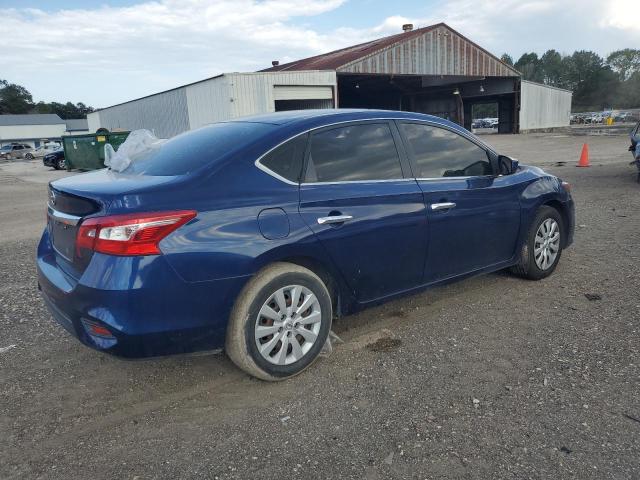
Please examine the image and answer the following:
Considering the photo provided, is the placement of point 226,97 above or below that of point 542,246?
above

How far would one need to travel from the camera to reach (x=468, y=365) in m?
3.40

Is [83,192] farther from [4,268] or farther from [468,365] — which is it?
[4,268]

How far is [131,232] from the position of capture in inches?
105

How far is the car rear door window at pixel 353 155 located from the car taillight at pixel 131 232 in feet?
3.20

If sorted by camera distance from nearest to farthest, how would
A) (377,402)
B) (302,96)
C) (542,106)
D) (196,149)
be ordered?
(377,402) → (196,149) → (302,96) → (542,106)

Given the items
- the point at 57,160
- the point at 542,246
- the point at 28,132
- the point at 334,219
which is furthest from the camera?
the point at 28,132

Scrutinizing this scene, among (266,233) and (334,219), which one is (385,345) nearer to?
(334,219)

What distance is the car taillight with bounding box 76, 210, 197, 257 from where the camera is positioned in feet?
8.77

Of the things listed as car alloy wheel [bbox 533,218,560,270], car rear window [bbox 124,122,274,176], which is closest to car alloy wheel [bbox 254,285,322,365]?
car rear window [bbox 124,122,274,176]

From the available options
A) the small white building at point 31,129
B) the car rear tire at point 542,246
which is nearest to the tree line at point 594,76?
the small white building at point 31,129

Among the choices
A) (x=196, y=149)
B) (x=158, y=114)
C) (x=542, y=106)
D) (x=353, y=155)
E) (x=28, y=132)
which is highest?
(x=28, y=132)

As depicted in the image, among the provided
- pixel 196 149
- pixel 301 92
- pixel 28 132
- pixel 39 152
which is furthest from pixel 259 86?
pixel 28 132

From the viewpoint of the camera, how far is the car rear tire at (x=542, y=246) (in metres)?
4.73

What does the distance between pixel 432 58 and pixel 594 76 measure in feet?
293
